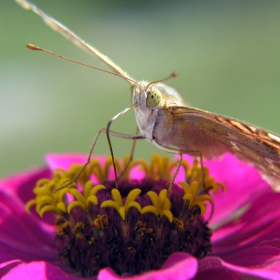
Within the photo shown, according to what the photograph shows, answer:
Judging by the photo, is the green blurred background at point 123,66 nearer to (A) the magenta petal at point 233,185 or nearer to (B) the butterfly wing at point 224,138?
(B) the butterfly wing at point 224,138

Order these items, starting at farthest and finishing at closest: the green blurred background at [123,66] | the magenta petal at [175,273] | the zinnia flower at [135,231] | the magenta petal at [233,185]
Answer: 1. the green blurred background at [123,66]
2. the magenta petal at [233,185]
3. the zinnia flower at [135,231]
4. the magenta petal at [175,273]

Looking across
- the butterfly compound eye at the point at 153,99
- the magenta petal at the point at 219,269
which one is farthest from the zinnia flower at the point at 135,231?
the butterfly compound eye at the point at 153,99

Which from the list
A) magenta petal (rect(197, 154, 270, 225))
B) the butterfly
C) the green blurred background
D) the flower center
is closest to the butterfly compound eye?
the butterfly

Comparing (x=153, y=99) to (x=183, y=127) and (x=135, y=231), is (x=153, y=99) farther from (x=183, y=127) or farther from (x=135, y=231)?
(x=135, y=231)

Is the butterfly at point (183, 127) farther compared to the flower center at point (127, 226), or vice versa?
the flower center at point (127, 226)

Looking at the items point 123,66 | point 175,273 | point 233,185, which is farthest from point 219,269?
point 123,66

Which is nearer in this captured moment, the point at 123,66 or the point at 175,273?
the point at 175,273
